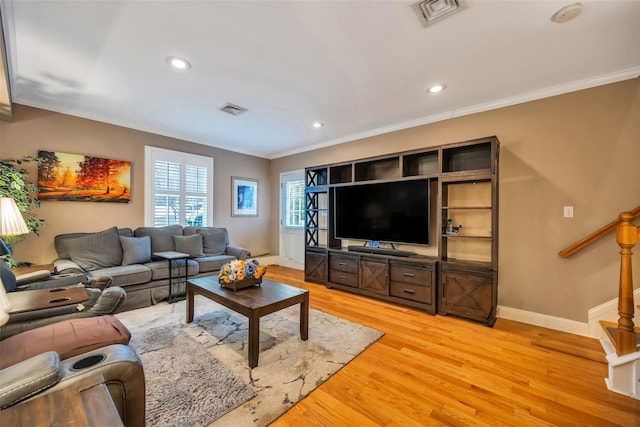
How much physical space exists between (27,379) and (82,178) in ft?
12.3

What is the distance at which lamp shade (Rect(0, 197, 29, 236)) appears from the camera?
2049 mm

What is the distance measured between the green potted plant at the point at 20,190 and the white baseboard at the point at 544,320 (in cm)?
543

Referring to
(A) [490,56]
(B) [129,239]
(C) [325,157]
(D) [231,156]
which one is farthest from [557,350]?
(D) [231,156]

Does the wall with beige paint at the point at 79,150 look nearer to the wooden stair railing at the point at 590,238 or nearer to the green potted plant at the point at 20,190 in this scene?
the green potted plant at the point at 20,190

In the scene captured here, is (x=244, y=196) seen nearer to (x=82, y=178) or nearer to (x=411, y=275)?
(x=82, y=178)

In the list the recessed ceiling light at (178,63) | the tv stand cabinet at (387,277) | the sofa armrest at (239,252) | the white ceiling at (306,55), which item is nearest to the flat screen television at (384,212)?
the tv stand cabinet at (387,277)

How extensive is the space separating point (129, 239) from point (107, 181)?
3.27ft

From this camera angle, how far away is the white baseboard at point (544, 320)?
108 inches

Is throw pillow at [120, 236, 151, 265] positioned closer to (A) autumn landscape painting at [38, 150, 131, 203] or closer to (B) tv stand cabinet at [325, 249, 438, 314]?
(A) autumn landscape painting at [38, 150, 131, 203]

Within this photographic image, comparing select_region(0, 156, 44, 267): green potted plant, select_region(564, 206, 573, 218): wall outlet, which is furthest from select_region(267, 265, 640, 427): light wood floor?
select_region(0, 156, 44, 267): green potted plant

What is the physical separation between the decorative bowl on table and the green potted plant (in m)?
2.21

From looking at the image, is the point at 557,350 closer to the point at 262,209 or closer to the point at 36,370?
the point at 36,370

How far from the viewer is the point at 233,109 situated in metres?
3.52

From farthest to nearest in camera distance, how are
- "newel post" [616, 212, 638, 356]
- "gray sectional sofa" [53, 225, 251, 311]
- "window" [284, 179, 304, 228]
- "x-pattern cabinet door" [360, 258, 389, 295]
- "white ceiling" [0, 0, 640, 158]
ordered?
Result: 1. "window" [284, 179, 304, 228]
2. "x-pattern cabinet door" [360, 258, 389, 295]
3. "gray sectional sofa" [53, 225, 251, 311]
4. "newel post" [616, 212, 638, 356]
5. "white ceiling" [0, 0, 640, 158]
